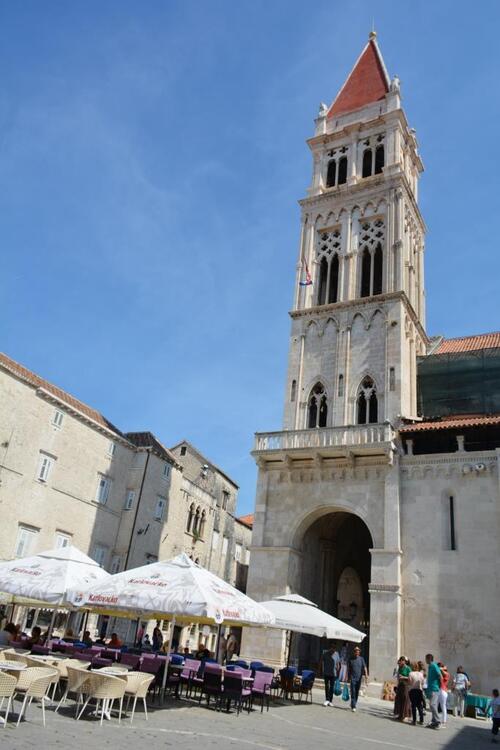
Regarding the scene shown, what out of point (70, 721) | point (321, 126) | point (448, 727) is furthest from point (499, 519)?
point (321, 126)

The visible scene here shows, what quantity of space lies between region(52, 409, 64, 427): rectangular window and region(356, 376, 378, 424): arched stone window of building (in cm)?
1419

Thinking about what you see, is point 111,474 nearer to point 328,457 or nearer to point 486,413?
point 328,457

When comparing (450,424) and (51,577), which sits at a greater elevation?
(450,424)

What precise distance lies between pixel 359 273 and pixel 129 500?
17395 millimetres

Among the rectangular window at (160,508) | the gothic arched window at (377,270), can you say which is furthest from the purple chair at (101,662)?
the gothic arched window at (377,270)

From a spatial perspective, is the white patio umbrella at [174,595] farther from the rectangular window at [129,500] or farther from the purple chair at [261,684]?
the rectangular window at [129,500]

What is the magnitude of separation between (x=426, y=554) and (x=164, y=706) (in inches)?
548

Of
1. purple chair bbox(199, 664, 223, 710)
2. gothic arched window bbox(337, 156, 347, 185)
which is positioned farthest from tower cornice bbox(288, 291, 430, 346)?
purple chair bbox(199, 664, 223, 710)

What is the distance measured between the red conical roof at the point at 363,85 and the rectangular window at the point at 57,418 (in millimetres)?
25388

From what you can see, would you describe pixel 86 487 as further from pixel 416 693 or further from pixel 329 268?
pixel 416 693

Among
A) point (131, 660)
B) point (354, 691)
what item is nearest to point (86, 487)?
point (131, 660)

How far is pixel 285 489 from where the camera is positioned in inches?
1051

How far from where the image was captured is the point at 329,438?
25781mm

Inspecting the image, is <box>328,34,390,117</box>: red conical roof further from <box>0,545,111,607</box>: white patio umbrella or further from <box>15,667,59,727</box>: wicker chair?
<box>15,667,59,727</box>: wicker chair
